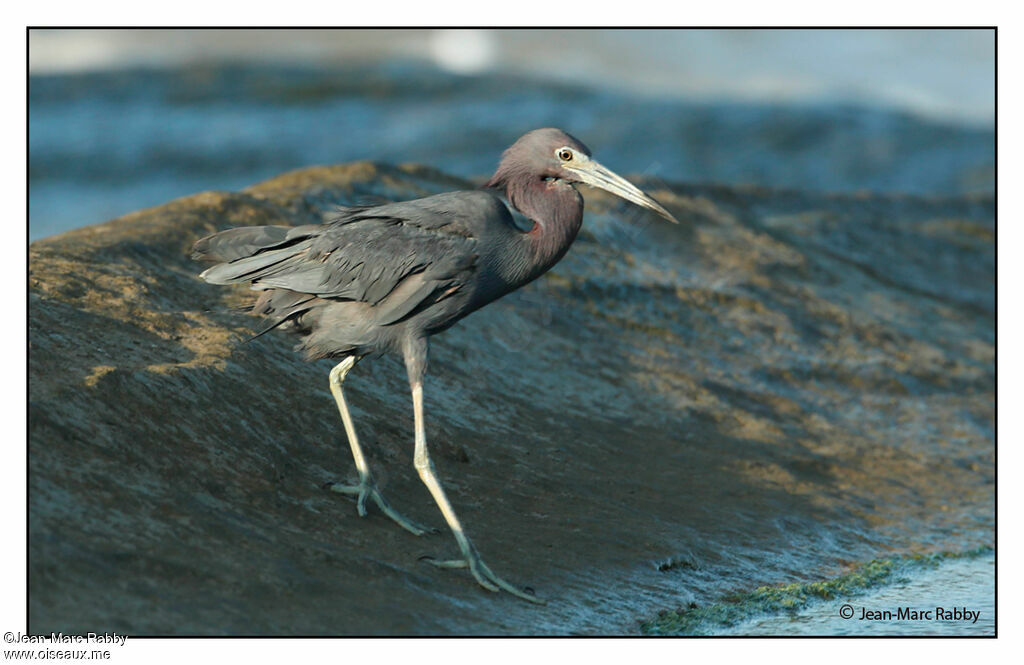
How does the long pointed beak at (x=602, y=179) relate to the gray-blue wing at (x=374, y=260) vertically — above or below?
above

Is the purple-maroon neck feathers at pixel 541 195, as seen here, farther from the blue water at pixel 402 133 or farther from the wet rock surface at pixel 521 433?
the blue water at pixel 402 133

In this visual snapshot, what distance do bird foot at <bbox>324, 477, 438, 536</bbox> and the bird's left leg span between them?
170 mm

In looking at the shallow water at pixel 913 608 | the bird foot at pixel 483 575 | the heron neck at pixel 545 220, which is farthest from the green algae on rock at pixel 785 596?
the heron neck at pixel 545 220

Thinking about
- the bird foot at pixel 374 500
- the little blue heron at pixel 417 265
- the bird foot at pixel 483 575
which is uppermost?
the little blue heron at pixel 417 265

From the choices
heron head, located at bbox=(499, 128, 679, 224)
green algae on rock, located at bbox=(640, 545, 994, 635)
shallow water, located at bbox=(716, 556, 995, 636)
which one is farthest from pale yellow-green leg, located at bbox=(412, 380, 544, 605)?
heron head, located at bbox=(499, 128, 679, 224)

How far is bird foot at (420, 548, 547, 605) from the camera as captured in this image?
6172 millimetres

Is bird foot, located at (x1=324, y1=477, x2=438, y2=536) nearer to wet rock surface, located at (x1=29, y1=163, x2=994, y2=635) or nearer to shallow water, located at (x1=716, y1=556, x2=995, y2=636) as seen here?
wet rock surface, located at (x1=29, y1=163, x2=994, y2=635)

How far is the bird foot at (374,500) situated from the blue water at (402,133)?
13.4 m

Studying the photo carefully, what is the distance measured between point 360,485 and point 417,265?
1199 mm

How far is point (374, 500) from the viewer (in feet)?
22.2

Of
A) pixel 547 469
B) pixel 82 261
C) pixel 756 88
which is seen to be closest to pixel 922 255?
pixel 547 469

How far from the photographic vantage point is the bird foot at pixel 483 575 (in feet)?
20.2

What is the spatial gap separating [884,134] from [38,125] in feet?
48.9

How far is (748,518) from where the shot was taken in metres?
7.99
